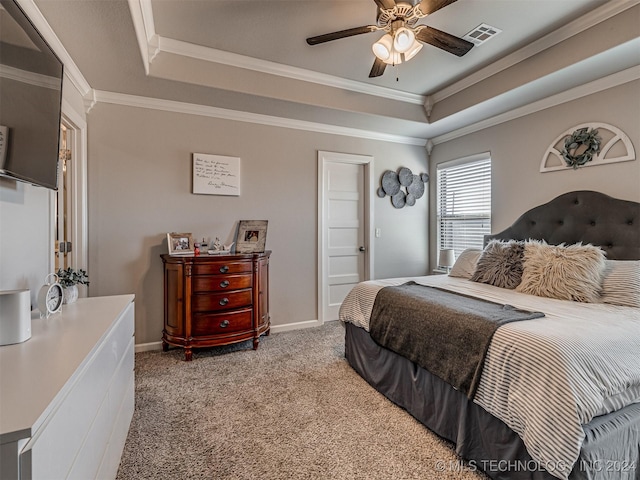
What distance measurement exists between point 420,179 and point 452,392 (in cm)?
322

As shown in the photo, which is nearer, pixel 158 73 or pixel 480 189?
pixel 158 73

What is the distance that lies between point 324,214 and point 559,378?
2878 millimetres

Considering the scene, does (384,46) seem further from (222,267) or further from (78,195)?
(78,195)

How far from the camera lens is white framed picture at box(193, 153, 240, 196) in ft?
10.3

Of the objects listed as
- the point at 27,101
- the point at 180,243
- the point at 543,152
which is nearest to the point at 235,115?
the point at 180,243

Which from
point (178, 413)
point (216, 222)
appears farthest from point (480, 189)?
point (178, 413)

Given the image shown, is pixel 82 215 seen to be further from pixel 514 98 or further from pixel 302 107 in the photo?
pixel 514 98

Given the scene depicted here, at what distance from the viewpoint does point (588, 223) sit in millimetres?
2615

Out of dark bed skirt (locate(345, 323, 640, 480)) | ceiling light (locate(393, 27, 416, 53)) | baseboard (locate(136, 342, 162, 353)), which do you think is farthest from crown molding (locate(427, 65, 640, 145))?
baseboard (locate(136, 342, 162, 353))

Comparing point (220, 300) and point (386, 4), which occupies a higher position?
point (386, 4)

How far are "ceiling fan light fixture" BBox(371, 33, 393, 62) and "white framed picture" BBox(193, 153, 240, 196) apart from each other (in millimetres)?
1850

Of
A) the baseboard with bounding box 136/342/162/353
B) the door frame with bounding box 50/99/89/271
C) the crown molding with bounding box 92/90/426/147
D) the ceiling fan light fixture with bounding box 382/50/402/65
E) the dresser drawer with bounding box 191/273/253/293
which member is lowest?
the baseboard with bounding box 136/342/162/353

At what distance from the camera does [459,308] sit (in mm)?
1819

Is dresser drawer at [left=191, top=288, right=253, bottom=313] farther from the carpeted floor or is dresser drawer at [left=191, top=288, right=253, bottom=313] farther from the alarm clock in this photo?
the alarm clock
